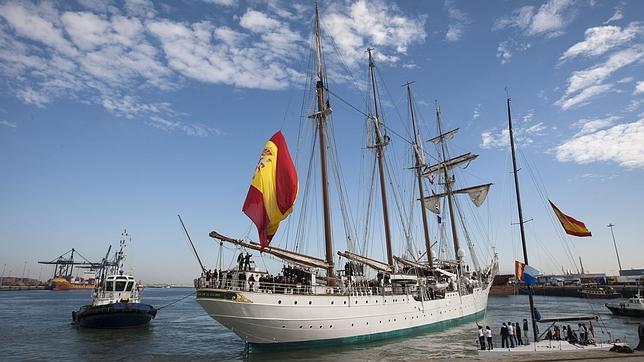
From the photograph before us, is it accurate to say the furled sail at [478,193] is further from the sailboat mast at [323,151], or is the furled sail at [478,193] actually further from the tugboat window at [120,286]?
the tugboat window at [120,286]

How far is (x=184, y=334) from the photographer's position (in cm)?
3606

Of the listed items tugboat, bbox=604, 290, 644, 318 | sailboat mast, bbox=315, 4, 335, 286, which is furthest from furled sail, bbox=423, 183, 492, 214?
sailboat mast, bbox=315, 4, 335, 286

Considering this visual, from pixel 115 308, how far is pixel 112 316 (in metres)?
0.79

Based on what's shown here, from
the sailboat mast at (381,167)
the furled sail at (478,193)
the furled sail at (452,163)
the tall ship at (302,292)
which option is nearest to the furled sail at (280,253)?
the tall ship at (302,292)

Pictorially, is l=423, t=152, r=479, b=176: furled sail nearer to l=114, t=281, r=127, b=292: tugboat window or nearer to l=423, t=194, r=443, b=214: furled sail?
l=423, t=194, r=443, b=214: furled sail

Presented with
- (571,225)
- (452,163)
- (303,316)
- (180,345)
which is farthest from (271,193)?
(452,163)

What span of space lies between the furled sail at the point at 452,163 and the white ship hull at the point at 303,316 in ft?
111

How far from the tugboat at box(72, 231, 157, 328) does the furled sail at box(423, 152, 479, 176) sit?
139 feet

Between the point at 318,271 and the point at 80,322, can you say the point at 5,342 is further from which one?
the point at 318,271

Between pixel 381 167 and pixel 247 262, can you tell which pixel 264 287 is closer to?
pixel 247 262

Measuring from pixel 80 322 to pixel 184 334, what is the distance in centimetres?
1053

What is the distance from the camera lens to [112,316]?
35.0m

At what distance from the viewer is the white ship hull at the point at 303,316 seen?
20875mm

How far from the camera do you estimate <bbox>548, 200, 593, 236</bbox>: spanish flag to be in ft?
70.2
